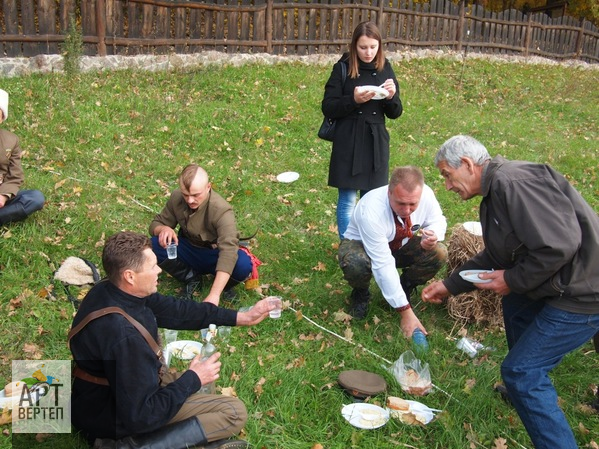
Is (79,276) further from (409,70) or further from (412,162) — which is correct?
(409,70)

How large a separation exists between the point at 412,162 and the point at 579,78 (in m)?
11.4

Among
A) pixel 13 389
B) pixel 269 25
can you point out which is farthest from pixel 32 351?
pixel 269 25

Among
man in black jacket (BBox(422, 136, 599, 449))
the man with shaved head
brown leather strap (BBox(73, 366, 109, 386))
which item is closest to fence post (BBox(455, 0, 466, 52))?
the man with shaved head

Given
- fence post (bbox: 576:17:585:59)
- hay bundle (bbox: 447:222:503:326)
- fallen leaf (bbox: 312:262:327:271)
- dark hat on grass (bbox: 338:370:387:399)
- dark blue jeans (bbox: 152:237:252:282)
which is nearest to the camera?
dark hat on grass (bbox: 338:370:387:399)

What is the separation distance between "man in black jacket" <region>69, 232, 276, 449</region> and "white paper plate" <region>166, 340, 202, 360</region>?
104 centimetres

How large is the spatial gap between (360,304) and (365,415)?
1350 millimetres

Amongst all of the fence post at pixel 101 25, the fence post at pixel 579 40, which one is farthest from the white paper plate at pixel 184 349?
the fence post at pixel 579 40

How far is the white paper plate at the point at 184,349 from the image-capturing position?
414 centimetres

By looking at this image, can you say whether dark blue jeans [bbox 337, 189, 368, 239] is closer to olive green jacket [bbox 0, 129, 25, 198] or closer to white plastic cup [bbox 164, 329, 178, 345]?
white plastic cup [bbox 164, 329, 178, 345]

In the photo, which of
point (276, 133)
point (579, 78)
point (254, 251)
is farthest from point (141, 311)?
point (579, 78)

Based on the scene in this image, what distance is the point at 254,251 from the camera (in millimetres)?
6000

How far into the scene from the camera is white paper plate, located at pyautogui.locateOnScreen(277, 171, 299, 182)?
770cm

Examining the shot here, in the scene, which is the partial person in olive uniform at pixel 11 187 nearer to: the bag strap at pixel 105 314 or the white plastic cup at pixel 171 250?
the white plastic cup at pixel 171 250

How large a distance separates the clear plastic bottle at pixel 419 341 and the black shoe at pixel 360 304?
585mm
